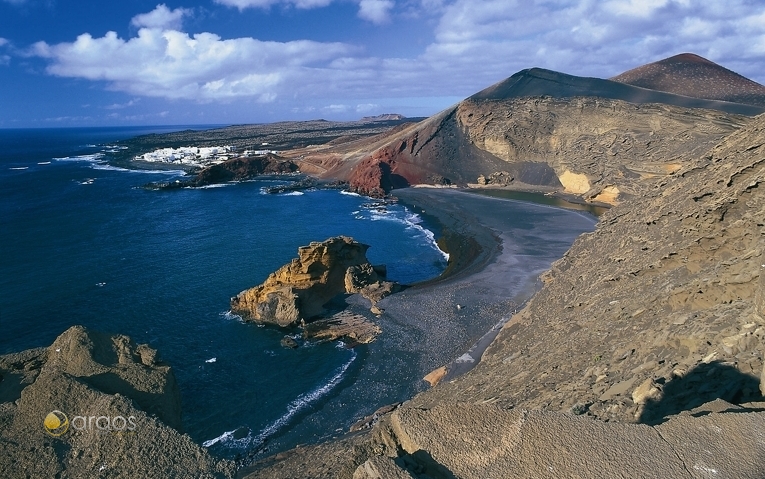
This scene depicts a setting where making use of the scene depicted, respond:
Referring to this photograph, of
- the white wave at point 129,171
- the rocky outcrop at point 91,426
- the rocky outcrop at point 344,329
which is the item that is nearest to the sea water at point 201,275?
the rocky outcrop at point 344,329

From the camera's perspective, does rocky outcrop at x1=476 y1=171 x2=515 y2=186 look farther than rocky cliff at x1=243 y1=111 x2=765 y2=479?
Yes

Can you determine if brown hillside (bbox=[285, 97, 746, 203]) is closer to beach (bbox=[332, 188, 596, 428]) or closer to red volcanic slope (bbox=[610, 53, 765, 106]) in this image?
beach (bbox=[332, 188, 596, 428])

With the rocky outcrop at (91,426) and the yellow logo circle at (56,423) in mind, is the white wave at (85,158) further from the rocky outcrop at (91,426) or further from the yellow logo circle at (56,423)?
the yellow logo circle at (56,423)

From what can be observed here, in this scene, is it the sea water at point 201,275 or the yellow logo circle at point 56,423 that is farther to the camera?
the sea water at point 201,275

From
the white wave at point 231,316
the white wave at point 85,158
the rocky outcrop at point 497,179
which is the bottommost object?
the white wave at point 231,316

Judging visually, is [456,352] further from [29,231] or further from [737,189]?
[29,231]

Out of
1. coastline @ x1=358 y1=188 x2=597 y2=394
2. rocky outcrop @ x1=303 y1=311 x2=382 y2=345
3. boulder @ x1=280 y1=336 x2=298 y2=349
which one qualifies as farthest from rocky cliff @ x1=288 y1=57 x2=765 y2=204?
boulder @ x1=280 y1=336 x2=298 y2=349

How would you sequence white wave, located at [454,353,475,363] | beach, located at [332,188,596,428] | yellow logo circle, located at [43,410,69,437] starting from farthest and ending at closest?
beach, located at [332,188,596,428], white wave, located at [454,353,475,363], yellow logo circle, located at [43,410,69,437]

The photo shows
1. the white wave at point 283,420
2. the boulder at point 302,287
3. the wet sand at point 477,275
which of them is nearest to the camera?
the white wave at point 283,420
